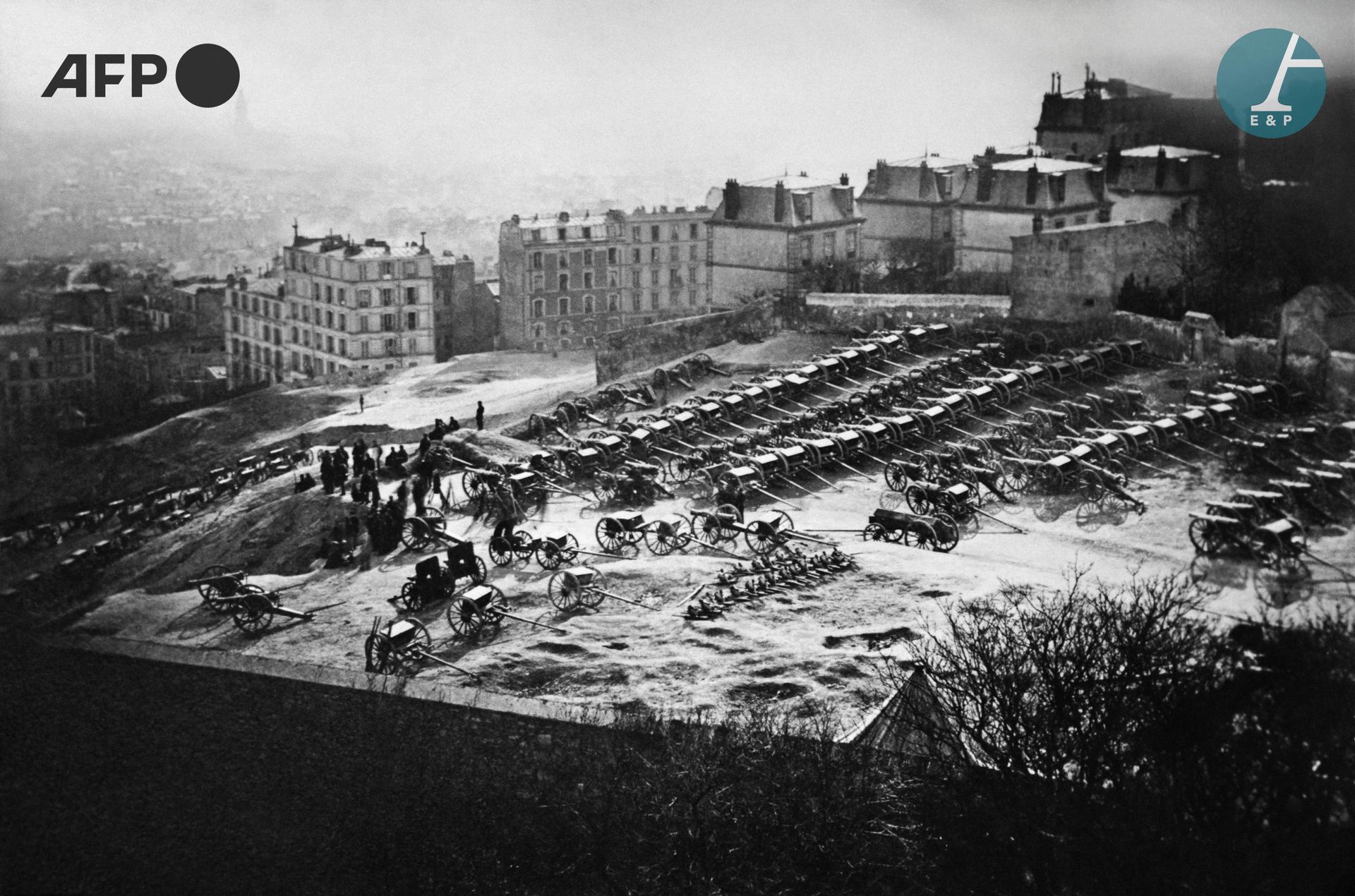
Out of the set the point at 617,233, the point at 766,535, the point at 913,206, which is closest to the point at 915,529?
the point at 766,535

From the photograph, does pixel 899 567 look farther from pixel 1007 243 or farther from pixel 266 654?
pixel 1007 243

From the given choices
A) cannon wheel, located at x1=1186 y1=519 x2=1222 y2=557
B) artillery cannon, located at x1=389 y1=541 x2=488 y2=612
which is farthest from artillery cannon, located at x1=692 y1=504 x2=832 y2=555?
cannon wheel, located at x1=1186 y1=519 x2=1222 y2=557

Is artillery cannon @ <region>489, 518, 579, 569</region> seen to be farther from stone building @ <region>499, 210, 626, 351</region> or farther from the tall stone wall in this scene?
stone building @ <region>499, 210, 626, 351</region>

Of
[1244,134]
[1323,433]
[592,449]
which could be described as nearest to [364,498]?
[592,449]

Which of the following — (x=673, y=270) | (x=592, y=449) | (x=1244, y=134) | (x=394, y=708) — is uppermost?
(x=1244, y=134)

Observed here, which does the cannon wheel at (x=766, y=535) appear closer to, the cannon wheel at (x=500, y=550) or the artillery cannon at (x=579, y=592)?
the artillery cannon at (x=579, y=592)
